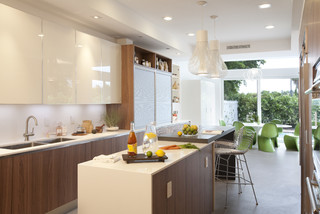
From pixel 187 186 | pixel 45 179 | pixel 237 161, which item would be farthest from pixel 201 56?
pixel 45 179

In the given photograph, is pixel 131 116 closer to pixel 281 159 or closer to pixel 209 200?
pixel 209 200

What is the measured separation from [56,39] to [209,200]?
288cm

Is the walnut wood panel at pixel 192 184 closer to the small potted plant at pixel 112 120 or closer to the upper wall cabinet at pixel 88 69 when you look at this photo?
the upper wall cabinet at pixel 88 69

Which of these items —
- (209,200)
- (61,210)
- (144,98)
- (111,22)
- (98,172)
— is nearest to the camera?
(98,172)

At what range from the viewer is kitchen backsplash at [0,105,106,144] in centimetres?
323

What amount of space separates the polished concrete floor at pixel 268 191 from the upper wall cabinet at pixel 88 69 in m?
2.51

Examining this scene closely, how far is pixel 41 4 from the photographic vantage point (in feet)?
11.7

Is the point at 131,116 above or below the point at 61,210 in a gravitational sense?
above

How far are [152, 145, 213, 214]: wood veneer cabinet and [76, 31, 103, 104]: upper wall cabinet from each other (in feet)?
6.86

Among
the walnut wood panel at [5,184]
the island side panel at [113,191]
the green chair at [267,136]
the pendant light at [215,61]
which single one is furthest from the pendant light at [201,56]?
the green chair at [267,136]

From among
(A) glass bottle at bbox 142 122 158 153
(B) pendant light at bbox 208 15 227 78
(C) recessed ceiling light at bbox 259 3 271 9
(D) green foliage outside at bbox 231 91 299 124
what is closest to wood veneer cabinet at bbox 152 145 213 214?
(A) glass bottle at bbox 142 122 158 153

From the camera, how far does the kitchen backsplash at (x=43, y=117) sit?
3232 mm

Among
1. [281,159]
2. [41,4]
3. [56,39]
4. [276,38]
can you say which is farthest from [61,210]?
[276,38]

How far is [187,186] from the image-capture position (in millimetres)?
2508
